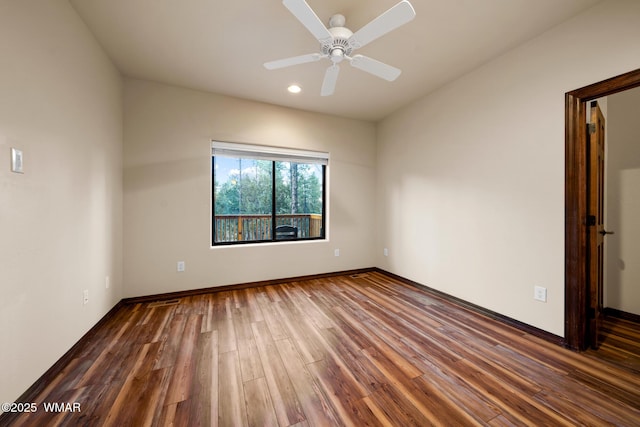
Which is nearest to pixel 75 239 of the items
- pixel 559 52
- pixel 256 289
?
pixel 256 289

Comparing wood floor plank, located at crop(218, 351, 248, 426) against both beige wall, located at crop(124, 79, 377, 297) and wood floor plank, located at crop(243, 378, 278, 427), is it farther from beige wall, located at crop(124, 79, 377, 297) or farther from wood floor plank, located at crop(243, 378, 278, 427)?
beige wall, located at crop(124, 79, 377, 297)

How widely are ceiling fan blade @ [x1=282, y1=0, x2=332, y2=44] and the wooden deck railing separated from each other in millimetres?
2560

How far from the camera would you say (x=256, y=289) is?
3322 millimetres

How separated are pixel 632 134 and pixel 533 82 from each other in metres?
1.35

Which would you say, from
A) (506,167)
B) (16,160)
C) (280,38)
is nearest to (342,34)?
(280,38)

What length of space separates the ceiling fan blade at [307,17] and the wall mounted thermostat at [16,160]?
1642mm

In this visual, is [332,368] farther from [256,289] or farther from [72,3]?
[72,3]

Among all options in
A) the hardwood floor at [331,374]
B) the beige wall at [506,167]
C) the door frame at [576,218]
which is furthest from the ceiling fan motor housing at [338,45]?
the hardwood floor at [331,374]

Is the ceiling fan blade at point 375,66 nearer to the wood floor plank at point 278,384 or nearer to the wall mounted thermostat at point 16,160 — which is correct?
the wall mounted thermostat at point 16,160

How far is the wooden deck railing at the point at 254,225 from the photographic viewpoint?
3455 millimetres

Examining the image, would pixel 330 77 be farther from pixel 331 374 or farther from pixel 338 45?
pixel 331 374

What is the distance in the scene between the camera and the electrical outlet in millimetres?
2082

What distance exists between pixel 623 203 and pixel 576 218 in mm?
1290

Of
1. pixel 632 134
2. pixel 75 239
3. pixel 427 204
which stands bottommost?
pixel 75 239
